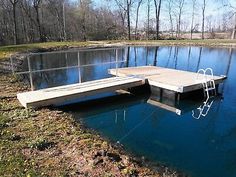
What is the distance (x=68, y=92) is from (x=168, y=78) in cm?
346

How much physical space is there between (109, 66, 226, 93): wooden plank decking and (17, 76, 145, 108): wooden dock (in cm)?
56

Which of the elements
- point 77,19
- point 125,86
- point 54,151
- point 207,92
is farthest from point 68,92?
point 77,19

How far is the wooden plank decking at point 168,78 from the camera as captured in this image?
7.88m

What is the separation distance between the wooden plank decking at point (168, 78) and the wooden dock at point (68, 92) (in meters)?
A: 0.56

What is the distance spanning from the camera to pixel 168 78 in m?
8.85

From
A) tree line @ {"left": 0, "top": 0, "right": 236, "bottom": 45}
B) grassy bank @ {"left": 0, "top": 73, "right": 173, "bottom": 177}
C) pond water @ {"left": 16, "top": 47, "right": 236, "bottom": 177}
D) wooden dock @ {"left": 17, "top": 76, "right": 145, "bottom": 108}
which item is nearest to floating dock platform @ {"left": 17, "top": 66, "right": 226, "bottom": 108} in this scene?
wooden dock @ {"left": 17, "top": 76, "right": 145, "bottom": 108}

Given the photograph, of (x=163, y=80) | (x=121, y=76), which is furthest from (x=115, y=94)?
(x=163, y=80)

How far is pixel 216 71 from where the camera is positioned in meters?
12.1

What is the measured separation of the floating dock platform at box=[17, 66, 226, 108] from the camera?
6609 mm

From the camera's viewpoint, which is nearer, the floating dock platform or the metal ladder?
the floating dock platform

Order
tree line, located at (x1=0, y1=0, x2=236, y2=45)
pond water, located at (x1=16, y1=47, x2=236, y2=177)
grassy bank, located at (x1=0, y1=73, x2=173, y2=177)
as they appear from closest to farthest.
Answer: grassy bank, located at (x1=0, y1=73, x2=173, y2=177), pond water, located at (x1=16, y1=47, x2=236, y2=177), tree line, located at (x1=0, y1=0, x2=236, y2=45)

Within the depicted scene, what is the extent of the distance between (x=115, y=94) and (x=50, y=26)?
96.5 ft

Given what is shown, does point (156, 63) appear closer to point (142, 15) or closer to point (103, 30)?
point (103, 30)

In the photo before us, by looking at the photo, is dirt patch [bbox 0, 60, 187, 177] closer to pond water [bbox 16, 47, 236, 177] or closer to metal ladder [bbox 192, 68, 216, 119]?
pond water [bbox 16, 47, 236, 177]
